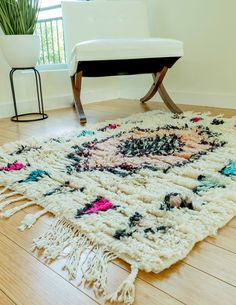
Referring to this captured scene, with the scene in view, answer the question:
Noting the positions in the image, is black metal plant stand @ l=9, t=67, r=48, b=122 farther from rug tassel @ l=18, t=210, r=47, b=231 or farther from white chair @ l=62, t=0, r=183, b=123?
rug tassel @ l=18, t=210, r=47, b=231

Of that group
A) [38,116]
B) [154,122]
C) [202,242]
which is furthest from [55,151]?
[38,116]

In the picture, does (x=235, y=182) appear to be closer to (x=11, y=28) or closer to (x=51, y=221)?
(x=51, y=221)

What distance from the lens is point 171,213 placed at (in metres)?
0.79

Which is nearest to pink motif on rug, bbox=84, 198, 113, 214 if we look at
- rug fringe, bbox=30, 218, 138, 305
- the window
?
rug fringe, bbox=30, 218, 138, 305

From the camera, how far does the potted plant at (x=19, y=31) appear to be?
6.30 ft

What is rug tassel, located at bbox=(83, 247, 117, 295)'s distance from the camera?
586 millimetres

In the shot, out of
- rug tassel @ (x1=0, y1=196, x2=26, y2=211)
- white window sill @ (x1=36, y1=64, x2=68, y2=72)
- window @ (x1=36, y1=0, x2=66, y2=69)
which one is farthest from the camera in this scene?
window @ (x1=36, y1=0, x2=66, y2=69)

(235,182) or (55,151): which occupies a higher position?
(235,182)

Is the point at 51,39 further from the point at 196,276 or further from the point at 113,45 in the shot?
the point at 196,276

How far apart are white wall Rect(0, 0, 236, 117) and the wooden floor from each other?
5.34 feet

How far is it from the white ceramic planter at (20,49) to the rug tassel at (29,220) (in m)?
1.40

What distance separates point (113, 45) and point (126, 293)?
1444 millimetres

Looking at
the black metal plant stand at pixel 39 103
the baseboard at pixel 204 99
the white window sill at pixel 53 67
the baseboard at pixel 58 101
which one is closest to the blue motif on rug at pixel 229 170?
the baseboard at pixel 204 99

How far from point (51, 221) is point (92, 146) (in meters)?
0.61
